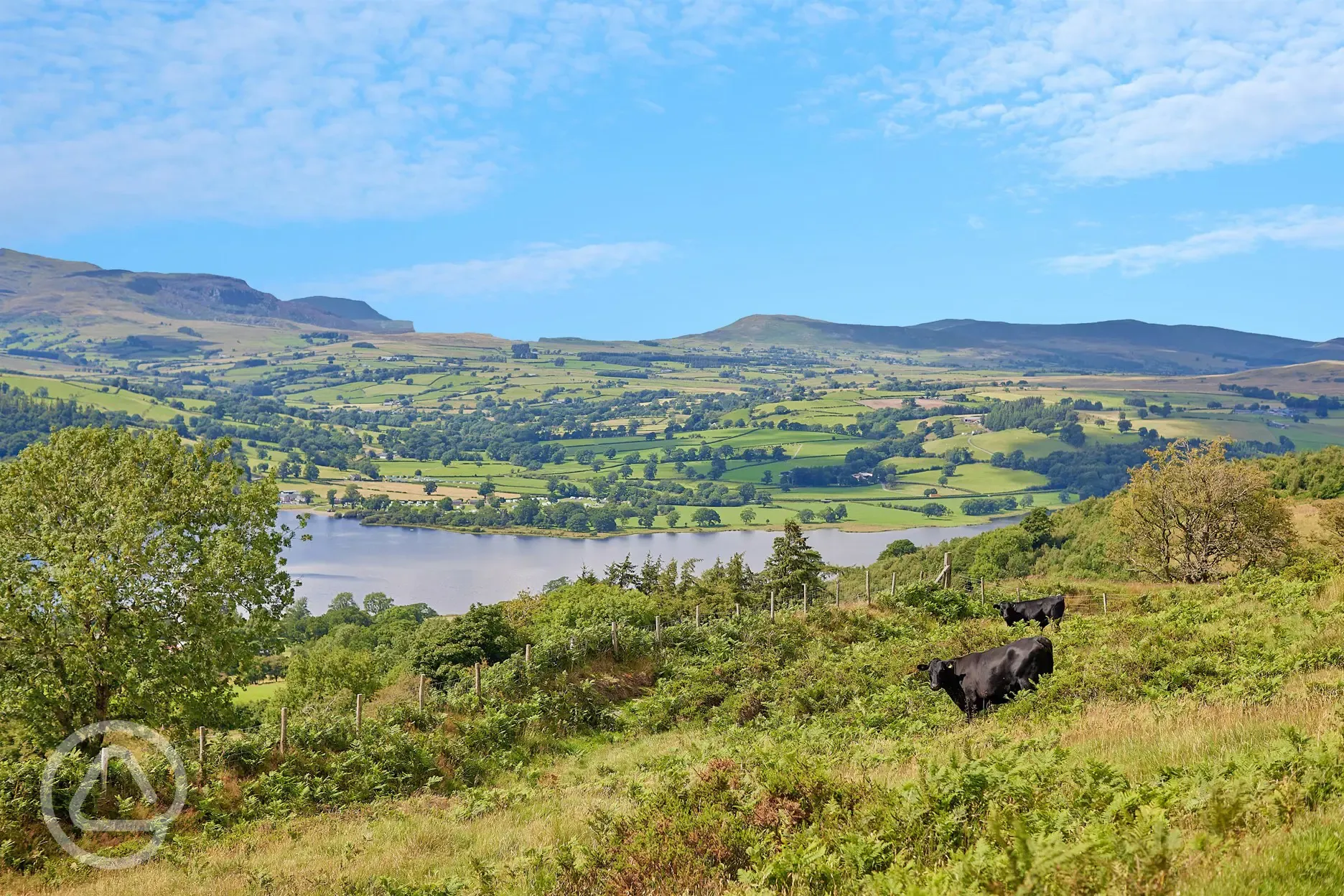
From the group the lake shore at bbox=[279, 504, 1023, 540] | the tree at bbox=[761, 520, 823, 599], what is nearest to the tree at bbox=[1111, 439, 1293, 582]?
the tree at bbox=[761, 520, 823, 599]

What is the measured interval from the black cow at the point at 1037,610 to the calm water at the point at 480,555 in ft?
288

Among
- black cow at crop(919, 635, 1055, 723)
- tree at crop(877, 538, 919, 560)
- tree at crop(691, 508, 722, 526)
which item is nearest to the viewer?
black cow at crop(919, 635, 1055, 723)

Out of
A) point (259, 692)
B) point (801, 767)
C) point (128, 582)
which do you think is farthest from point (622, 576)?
point (801, 767)

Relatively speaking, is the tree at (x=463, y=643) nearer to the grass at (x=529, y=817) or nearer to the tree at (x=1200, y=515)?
the grass at (x=529, y=817)

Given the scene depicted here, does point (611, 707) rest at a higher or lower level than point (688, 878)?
lower

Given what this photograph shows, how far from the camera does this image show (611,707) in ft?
73.6

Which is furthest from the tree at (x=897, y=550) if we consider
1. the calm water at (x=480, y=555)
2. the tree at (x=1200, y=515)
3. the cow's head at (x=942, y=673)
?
the cow's head at (x=942, y=673)

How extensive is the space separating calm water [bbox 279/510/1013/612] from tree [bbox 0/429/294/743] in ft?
296

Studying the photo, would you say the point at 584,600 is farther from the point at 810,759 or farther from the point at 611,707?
the point at 810,759

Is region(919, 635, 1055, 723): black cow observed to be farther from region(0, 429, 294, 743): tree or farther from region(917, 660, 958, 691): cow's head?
region(0, 429, 294, 743): tree

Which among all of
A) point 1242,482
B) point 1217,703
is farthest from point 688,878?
point 1242,482

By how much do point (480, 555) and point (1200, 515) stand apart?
13023 cm

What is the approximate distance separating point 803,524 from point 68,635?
160 meters

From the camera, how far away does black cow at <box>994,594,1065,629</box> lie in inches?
997
